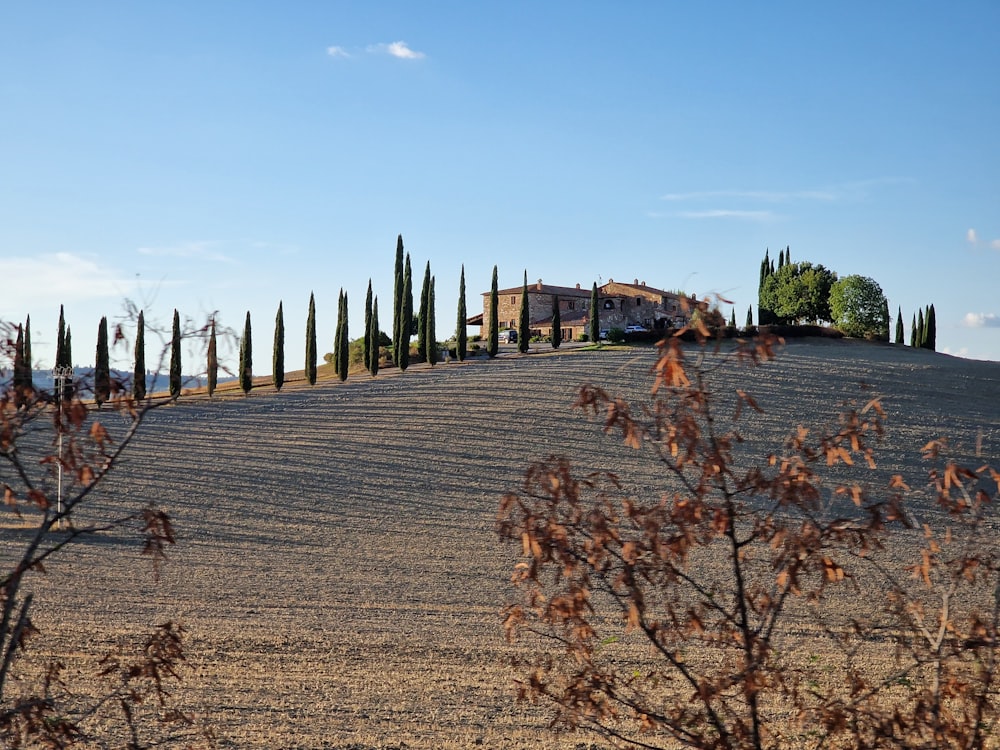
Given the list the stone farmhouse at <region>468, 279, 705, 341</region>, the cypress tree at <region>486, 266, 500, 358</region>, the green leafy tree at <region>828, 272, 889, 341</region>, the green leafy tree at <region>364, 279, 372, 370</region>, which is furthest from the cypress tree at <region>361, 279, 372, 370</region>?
the green leafy tree at <region>828, 272, 889, 341</region>

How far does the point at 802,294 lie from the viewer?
81.2 m

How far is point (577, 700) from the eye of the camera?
Result: 16.7 feet

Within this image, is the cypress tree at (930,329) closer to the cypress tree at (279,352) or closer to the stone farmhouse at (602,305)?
the stone farmhouse at (602,305)

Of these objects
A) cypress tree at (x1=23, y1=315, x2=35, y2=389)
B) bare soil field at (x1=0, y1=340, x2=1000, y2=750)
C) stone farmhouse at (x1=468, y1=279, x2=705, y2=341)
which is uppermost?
stone farmhouse at (x1=468, y1=279, x2=705, y2=341)

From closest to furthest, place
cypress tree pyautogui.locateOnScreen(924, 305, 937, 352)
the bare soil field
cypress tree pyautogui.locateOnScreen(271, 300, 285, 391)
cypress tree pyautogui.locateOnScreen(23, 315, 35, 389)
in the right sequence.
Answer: cypress tree pyautogui.locateOnScreen(23, 315, 35, 389), the bare soil field, cypress tree pyautogui.locateOnScreen(271, 300, 285, 391), cypress tree pyautogui.locateOnScreen(924, 305, 937, 352)

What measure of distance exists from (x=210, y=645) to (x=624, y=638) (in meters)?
6.19

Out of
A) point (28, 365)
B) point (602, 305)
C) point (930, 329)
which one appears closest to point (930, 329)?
point (930, 329)

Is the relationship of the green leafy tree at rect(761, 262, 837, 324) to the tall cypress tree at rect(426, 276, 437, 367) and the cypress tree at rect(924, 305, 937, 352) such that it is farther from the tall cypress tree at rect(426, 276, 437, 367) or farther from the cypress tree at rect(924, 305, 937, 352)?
the tall cypress tree at rect(426, 276, 437, 367)

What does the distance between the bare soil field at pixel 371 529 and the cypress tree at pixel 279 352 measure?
38.5 inches

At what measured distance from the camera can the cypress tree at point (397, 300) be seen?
2131 inches

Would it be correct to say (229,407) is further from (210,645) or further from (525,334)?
(210,645)

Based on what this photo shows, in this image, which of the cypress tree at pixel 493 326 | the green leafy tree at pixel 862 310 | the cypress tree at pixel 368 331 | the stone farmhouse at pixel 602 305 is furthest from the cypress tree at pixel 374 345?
the green leafy tree at pixel 862 310

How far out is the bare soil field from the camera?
36.7 ft

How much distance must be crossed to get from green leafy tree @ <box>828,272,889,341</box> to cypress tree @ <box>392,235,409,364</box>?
117 feet
